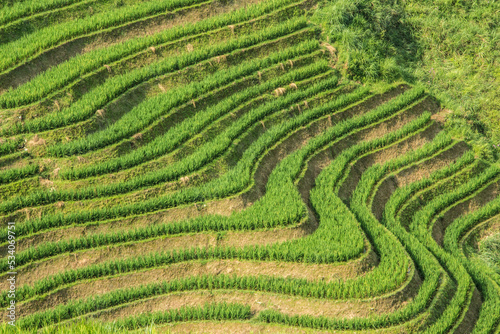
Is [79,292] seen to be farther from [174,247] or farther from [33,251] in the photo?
[174,247]

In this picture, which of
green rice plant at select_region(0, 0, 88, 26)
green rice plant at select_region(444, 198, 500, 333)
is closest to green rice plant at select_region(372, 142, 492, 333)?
green rice plant at select_region(444, 198, 500, 333)

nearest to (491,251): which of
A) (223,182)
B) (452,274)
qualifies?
(452,274)

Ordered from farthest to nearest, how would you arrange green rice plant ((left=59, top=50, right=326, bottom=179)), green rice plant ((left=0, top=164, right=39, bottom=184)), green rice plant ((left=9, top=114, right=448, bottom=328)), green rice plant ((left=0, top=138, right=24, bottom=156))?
green rice plant ((left=59, top=50, right=326, bottom=179))
green rice plant ((left=0, top=138, right=24, bottom=156))
green rice plant ((left=0, top=164, right=39, bottom=184))
green rice plant ((left=9, top=114, right=448, bottom=328))

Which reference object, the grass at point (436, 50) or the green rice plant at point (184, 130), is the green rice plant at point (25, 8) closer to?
the green rice plant at point (184, 130)

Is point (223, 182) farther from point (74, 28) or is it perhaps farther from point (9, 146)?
point (74, 28)

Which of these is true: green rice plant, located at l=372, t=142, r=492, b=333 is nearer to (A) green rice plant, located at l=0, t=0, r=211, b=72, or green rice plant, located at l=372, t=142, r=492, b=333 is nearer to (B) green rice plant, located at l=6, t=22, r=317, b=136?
(B) green rice plant, located at l=6, t=22, r=317, b=136

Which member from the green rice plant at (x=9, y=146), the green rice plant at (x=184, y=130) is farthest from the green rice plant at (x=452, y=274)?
the green rice plant at (x=9, y=146)
